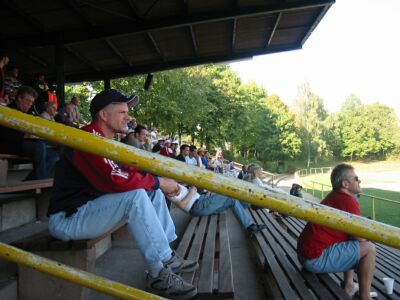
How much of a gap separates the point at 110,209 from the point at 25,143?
346cm

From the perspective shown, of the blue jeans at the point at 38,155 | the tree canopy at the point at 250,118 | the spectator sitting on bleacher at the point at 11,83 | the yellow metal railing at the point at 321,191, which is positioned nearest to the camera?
the blue jeans at the point at 38,155

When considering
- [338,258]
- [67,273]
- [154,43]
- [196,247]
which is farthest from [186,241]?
[154,43]

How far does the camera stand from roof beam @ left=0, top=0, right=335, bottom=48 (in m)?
8.71

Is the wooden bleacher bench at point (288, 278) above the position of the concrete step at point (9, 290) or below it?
below

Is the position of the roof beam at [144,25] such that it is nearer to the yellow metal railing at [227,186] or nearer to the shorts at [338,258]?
the shorts at [338,258]

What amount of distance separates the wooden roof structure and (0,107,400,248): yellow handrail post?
707 cm

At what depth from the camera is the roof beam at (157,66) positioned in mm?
12078

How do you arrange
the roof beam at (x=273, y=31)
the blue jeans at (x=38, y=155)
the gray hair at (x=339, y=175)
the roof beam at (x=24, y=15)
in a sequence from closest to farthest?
the gray hair at (x=339, y=175) < the blue jeans at (x=38, y=155) < the roof beam at (x=24, y=15) < the roof beam at (x=273, y=31)

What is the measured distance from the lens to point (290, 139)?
217 feet

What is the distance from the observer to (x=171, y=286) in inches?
96.2

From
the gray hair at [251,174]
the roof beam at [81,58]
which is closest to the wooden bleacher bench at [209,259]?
the gray hair at [251,174]

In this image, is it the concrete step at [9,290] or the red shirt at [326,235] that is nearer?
the concrete step at [9,290]

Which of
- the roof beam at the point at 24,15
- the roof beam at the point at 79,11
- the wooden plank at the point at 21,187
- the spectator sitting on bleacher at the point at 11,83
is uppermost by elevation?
the roof beam at the point at 79,11

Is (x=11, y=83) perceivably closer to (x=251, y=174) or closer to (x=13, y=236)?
(x=13, y=236)
